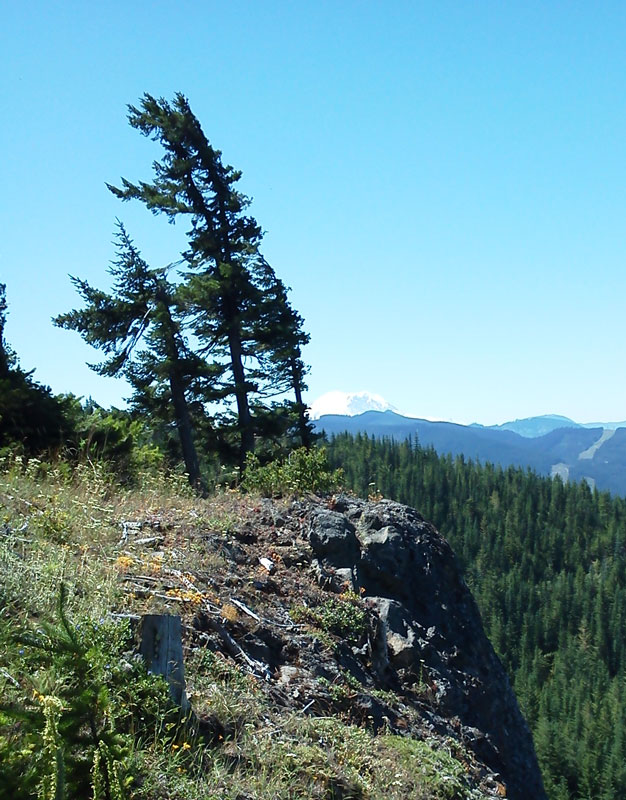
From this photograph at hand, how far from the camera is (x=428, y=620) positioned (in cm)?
823

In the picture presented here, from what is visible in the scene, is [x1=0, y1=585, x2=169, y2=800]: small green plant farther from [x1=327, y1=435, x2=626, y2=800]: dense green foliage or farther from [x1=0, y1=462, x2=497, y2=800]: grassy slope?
[x1=327, y1=435, x2=626, y2=800]: dense green foliage

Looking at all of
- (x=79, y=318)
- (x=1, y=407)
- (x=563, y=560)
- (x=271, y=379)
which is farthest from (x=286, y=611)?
(x=563, y=560)

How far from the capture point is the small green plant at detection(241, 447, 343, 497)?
31.5 feet

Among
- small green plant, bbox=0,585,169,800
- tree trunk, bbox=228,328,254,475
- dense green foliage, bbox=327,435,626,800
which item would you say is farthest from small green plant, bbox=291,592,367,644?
dense green foliage, bbox=327,435,626,800

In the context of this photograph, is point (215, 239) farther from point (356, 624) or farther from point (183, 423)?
point (356, 624)

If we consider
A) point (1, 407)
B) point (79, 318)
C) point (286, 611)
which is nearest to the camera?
point (286, 611)

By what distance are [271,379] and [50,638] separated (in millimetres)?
15968

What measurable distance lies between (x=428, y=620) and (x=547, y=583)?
13852 centimetres

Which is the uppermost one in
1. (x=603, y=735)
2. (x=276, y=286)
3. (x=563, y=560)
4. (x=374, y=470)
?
(x=276, y=286)

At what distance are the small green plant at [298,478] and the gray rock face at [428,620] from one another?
407 mm

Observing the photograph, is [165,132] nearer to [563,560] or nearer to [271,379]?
[271,379]

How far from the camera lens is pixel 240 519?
8.10 meters

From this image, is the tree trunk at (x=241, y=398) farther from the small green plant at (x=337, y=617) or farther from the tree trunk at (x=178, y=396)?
the small green plant at (x=337, y=617)

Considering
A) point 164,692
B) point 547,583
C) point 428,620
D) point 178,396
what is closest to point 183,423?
point 178,396
